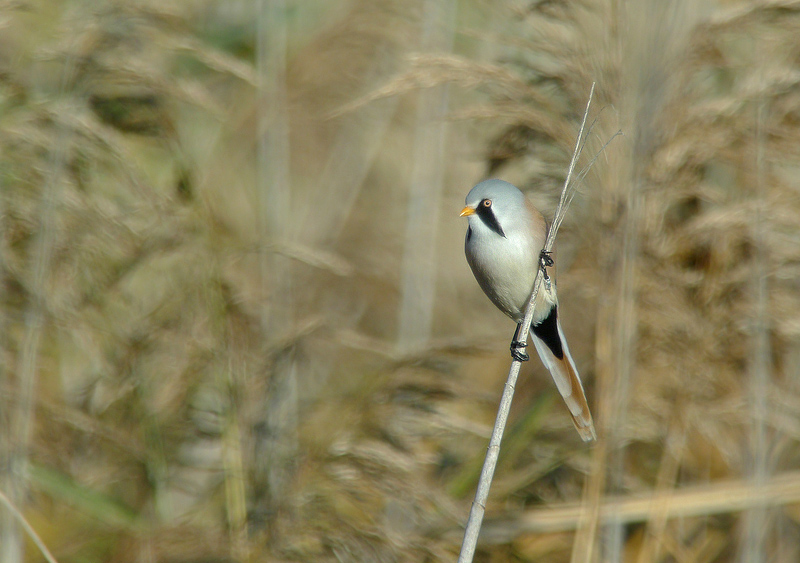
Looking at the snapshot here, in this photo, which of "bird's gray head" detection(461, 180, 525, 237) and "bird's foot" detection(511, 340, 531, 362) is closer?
"bird's foot" detection(511, 340, 531, 362)

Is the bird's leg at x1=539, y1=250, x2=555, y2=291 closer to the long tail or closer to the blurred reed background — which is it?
the long tail

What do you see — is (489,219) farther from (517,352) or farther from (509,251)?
(517,352)

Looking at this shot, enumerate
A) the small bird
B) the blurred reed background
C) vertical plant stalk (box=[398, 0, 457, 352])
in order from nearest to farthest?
the small bird, the blurred reed background, vertical plant stalk (box=[398, 0, 457, 352])

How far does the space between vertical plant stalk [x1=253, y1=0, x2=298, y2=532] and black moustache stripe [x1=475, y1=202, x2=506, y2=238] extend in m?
0.60

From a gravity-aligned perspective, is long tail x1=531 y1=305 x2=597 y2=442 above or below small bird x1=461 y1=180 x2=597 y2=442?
below

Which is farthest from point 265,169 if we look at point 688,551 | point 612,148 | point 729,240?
point 688,551

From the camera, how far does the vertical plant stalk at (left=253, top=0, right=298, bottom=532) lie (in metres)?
2.10

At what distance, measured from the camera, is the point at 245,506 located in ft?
6.74

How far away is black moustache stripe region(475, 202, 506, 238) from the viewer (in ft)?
5.56

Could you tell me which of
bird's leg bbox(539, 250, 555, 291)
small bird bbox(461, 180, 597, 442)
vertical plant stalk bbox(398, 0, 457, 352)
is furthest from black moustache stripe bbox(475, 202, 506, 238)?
vertical plant stalk bbox(398, 0, 457, 352)

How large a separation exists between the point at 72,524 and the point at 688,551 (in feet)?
5.88

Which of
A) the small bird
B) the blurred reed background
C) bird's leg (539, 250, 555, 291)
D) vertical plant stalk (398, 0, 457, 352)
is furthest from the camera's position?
vertical plant stalk (398, 0, 457, 352)

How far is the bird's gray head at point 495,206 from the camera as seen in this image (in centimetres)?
166

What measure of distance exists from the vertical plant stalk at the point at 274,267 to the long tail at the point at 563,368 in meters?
0.67
